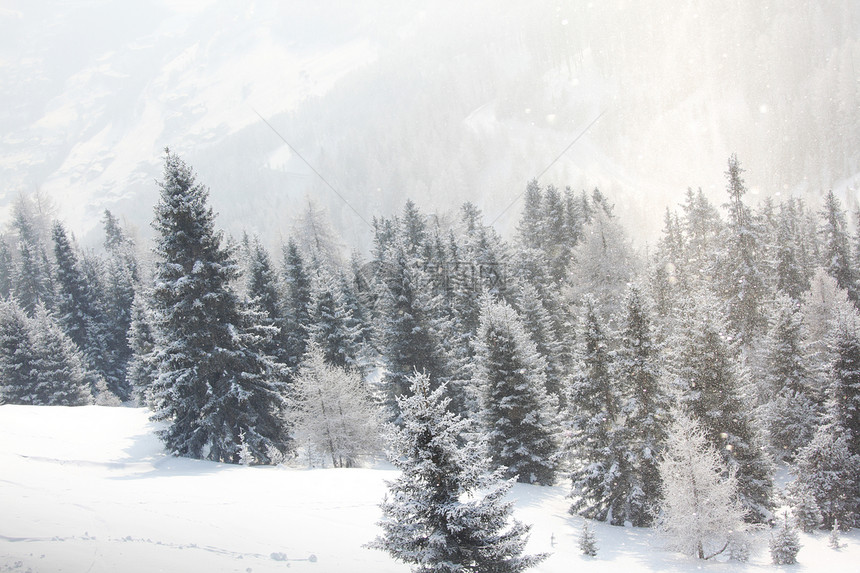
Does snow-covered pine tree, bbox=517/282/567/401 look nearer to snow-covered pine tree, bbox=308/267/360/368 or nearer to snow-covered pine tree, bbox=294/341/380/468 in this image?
snow-covered pine tree, bbox=308/267/360/368

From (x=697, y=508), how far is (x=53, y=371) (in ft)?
137

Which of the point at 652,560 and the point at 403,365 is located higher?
the point at 403,365

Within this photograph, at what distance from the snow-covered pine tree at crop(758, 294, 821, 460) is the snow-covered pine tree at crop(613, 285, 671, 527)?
982cm

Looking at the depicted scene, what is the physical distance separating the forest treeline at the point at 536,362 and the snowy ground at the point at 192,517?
5.67 ft

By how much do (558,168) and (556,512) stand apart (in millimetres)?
120973

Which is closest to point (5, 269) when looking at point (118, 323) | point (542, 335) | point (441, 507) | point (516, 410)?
point (118, 323)

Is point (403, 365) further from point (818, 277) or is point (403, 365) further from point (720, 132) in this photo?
point (720, 132)

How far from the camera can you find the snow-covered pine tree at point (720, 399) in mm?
20672

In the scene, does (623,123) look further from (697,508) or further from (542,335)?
(697,508)

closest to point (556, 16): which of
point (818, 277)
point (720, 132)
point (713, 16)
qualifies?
point (713, 16)

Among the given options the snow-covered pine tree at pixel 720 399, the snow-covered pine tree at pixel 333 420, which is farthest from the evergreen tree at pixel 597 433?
the snow-covered pine tree at pixel 333 420

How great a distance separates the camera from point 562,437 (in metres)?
23.8

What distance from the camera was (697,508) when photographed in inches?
678

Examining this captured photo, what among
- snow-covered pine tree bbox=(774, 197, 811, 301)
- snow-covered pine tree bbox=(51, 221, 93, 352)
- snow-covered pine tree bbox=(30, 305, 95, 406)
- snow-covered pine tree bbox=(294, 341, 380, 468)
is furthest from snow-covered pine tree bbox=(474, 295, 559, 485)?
snow-covered pine tree bbox=(51, 221, 93, 352)
